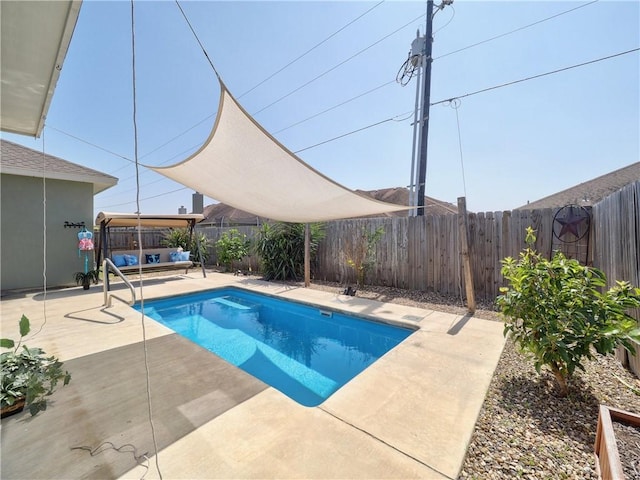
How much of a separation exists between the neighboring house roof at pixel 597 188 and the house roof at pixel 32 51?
14.8 m

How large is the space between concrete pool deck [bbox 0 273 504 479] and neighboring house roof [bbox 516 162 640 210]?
12.7m

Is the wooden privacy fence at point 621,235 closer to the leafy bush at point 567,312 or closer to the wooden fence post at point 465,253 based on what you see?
the leafy bush at point 567,312

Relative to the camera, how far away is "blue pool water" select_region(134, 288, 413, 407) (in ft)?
10.7

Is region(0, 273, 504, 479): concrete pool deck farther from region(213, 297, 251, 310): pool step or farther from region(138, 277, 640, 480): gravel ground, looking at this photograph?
region(213, 297, 251, 310): pool step

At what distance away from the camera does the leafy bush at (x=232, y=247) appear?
931cm

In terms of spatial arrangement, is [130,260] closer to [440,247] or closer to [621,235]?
[440,247]

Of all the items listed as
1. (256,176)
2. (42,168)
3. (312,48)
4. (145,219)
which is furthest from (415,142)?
(42,168)

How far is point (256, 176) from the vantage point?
399 centimetres

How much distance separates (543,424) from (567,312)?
82 cm

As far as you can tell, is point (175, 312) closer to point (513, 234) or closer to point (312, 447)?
point (312, 447)

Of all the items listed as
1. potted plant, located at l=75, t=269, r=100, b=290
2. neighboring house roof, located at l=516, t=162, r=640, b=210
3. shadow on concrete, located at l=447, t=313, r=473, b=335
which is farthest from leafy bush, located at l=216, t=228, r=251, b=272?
neighboring house roof, located at l=516, t=162, r=640, b=210

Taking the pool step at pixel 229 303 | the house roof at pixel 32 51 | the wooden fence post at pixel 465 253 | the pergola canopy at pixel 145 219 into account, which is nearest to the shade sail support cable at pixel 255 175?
the house roof at pixel 32 51

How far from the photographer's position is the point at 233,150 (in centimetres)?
341

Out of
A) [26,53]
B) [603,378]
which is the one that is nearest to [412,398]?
[603,378]
